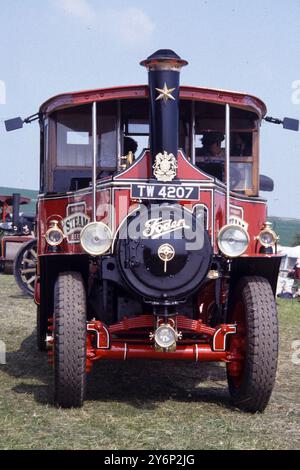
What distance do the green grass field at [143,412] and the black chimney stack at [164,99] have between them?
1798 mm

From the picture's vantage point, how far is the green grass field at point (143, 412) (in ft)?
14.6

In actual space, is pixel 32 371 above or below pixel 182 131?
below

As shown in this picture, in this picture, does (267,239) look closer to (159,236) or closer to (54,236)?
(159,236)

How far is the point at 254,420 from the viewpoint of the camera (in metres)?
5.05

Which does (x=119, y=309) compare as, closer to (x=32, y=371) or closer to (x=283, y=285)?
(x=32, y=371)

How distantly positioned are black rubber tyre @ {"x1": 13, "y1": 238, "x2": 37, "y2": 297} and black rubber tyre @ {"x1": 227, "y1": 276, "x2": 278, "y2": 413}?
7.44m

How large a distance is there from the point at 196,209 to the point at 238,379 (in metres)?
1.26

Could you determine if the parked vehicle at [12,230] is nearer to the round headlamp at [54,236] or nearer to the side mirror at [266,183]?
the side mirror at [266,183]

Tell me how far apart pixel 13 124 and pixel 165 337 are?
274cm

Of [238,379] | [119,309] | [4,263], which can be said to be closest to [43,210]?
[119,309]

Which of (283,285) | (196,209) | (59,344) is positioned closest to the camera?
(59,344)

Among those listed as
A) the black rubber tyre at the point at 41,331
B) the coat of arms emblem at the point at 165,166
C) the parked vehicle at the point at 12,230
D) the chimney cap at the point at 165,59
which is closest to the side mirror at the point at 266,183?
the coat of arms emblem at the point at 165,166

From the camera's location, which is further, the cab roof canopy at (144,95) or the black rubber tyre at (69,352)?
the cab roof canopy at (144,95)

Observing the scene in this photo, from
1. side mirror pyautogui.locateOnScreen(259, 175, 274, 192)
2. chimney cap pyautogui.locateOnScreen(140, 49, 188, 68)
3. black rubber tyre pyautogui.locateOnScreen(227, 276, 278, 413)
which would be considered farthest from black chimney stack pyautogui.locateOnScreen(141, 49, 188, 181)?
side mirror pyautogui.locateOnScreen(259, 175, 274, 192)
